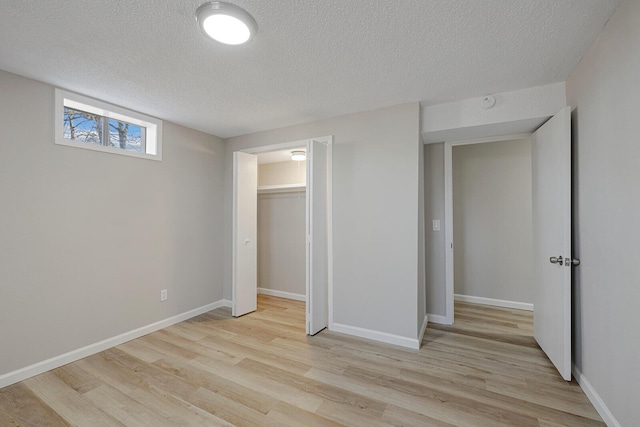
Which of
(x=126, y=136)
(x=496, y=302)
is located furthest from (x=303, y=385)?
(x=496, y=302)

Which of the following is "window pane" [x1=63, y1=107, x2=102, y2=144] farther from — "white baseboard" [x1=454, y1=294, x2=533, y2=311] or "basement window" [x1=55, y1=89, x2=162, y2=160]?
"white baseboard" [x1=454, y1=294, x2=533, y2=311]

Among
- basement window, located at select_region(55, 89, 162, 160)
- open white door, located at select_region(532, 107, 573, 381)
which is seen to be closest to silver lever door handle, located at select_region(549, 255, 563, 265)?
open white door, located at select_region(532, 107, 573, 381)

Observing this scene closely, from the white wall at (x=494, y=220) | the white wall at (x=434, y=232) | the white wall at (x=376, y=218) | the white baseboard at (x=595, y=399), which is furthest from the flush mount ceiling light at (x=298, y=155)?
the white baseboard at (x=595, y=399)

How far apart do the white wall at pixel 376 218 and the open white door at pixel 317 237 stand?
0.14m

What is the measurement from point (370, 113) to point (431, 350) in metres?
2.50

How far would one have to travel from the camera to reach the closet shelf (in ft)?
14.3

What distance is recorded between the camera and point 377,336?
2926 millimetres

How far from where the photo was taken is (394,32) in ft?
5.67

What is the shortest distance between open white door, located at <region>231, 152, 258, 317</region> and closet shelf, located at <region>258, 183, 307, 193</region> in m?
0.68

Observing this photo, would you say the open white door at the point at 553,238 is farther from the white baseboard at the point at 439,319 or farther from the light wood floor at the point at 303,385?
the white baseboard at the point at 439,319

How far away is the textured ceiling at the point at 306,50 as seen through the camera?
155 cm

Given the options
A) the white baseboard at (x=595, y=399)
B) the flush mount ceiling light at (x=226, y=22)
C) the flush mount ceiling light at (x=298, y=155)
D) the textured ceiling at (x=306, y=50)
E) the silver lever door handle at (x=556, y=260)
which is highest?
the textured ceiling at (x=306, y=50)

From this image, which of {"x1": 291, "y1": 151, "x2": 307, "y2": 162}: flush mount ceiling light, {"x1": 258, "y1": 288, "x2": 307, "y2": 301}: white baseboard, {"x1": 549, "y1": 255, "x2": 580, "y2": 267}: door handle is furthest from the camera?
{"x1": 258, "y1": 288, "x2": 307, "y2": 301}: white baseboard

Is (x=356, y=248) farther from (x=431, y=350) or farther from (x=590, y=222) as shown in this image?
(x=590, y=222)
